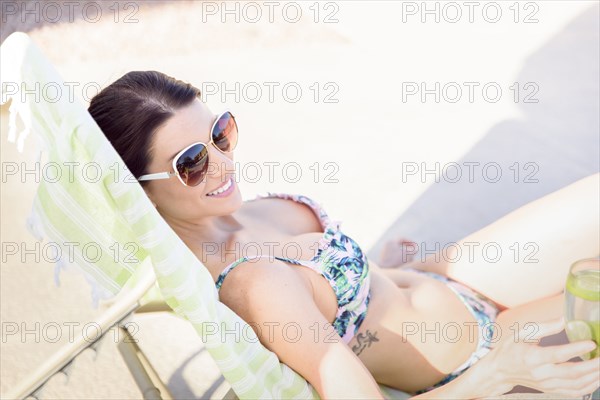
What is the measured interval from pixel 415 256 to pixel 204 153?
1372mm

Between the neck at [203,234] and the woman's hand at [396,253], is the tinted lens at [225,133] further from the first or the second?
the woman's hand at [396,253]

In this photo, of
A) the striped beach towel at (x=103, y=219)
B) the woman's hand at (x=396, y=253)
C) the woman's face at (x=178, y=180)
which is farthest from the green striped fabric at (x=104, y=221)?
the woman's hand at (x=396, y=253)

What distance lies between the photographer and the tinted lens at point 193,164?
66.4 inches

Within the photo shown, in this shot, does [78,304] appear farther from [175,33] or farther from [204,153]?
[175,33]

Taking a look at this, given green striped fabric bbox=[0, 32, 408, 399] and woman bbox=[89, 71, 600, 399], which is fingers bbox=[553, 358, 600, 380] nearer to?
woman bbox=[89, 71, 600, 399]

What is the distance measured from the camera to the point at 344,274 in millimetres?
1799

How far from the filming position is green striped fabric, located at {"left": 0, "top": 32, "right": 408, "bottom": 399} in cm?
139

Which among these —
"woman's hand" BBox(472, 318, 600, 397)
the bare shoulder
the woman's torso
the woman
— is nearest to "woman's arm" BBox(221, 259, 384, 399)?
the woman

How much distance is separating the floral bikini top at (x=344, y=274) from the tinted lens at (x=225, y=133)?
355 mm

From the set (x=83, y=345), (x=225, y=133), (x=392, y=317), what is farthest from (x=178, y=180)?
(x=392, y=317)

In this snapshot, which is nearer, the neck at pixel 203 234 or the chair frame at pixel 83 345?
the chair frame at pixel 83 345

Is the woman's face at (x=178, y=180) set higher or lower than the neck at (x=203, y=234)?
higher

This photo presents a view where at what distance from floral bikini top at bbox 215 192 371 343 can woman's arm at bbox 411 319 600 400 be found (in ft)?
1.10

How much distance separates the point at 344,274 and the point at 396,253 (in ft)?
2.62
